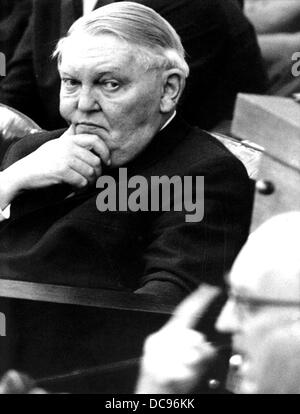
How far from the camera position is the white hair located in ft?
8.84

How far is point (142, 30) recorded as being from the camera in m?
2.70

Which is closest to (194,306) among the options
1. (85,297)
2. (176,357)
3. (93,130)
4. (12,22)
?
(176,357)

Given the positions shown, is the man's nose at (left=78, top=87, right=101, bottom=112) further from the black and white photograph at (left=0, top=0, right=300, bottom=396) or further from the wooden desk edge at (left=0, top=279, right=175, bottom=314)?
the wooden desk edge at (left=0, top=279, right=175, bottom=314)

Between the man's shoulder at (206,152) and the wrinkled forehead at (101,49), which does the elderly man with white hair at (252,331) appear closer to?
the man's shoulder at (206,152)

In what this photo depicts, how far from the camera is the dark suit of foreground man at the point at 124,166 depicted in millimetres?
2646

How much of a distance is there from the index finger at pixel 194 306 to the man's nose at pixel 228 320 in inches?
2.4

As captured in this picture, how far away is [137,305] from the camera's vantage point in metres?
2.50

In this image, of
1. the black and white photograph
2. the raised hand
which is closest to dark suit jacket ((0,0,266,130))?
the black and white photograph

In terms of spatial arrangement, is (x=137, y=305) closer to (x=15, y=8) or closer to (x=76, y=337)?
(x=76, y=337)

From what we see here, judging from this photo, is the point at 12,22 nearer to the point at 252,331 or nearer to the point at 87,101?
the point at 87,101

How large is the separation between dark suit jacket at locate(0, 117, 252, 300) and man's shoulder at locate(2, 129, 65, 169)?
0.16 metres

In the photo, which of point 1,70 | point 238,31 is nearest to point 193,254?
point 238,31
